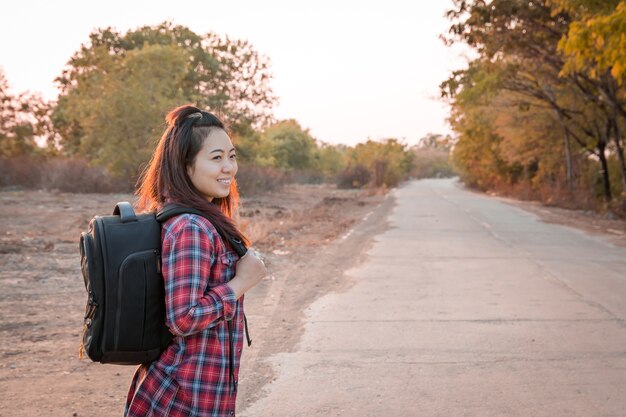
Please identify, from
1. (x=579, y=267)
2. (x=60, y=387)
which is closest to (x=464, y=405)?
(x=60, y=387)

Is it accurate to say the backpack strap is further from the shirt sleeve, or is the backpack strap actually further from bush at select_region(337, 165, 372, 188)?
bush at select_region(337, 165, 372, 188)

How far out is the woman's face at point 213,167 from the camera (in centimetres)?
258

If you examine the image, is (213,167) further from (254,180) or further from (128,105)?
(254,180)

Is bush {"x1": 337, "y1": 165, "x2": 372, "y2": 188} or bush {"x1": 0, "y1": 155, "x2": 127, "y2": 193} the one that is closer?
bush {"x1": 0, "y1": 155, "x2": 127, "y2": 193}

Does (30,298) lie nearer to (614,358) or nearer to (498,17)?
(614,358)

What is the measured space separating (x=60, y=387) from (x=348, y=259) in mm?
8243

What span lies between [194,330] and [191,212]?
0.38 m

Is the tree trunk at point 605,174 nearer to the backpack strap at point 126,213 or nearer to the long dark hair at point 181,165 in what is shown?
the long dark hair at point 181,165

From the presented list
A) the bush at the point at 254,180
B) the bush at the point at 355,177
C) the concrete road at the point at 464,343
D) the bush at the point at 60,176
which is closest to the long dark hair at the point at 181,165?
the concrete road at the point at 464,343

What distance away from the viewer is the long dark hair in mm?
2508

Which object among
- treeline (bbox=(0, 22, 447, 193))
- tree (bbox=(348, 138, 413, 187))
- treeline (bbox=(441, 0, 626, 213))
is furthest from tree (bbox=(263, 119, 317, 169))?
treeline (bbox=(441, 0, 626, 213))

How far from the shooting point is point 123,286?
7.53 ft

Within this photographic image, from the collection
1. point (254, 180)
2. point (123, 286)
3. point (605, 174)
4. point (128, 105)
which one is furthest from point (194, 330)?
point (254, 180)

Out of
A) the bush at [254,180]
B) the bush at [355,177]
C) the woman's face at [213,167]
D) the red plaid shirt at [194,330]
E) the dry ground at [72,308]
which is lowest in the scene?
the bush at [355,177]
